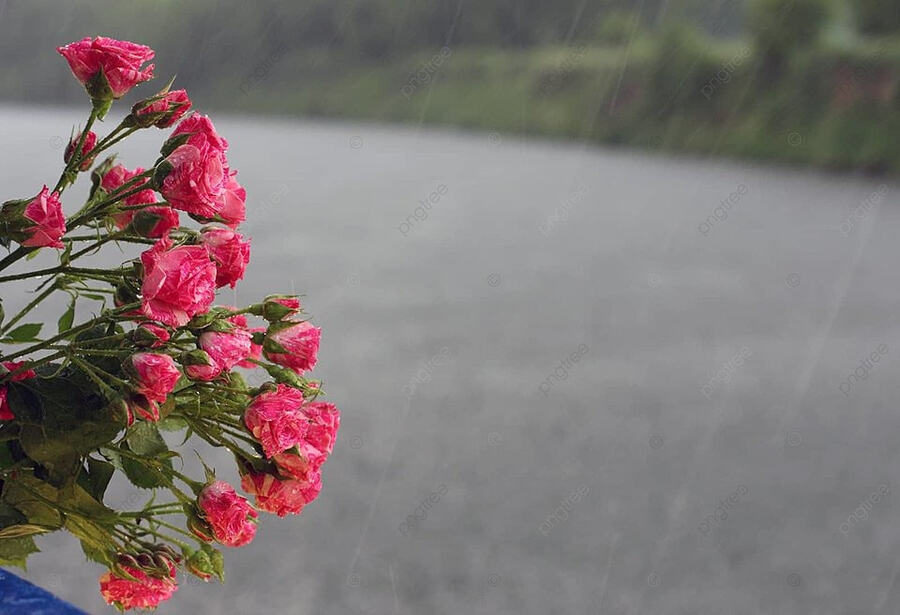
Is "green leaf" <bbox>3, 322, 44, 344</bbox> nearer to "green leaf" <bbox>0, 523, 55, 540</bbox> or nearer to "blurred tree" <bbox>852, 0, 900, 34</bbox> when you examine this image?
"green leaf" <bbox>0, 523, 55, 540</bbox>

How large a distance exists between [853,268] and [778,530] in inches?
165

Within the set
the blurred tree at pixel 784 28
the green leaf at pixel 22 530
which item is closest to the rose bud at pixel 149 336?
the green leaf at pixel 22 530

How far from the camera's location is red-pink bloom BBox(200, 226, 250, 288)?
45 centimetres

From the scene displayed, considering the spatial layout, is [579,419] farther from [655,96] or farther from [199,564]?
[655,96]

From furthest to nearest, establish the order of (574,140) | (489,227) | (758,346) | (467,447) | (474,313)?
(574,140), (489,227), (474,313), (758,346), (467,447)

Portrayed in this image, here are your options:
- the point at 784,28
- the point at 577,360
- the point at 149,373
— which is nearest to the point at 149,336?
the point at 149,373

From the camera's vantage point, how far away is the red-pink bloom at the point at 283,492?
1.50 ft

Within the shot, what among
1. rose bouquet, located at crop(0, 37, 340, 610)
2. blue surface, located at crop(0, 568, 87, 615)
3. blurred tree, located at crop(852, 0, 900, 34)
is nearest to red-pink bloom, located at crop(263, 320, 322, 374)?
rose bouquet, located at crop(0, 37, 340, 610)

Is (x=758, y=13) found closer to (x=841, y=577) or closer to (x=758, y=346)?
(x=758, y=346)

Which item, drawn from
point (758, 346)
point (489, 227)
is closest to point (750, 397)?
point (758, 346)

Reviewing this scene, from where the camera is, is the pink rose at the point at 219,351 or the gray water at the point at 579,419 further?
the gray water at the point at 579,419

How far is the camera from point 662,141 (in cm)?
1554

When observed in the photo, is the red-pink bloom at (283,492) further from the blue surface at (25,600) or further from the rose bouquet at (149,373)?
the blue surface at (25,600)

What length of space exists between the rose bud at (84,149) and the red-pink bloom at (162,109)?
25mm
